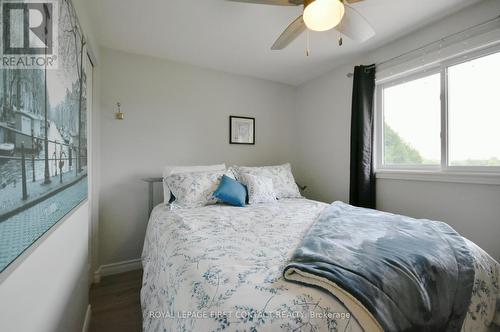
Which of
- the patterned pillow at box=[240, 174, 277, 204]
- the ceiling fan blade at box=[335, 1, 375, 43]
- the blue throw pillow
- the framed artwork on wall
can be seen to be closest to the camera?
Answer: the framed artwork on wall

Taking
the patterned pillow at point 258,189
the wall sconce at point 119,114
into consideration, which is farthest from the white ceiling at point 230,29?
the patterned pillow at point 258,189

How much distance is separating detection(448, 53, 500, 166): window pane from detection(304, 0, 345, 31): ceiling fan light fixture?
1.38m

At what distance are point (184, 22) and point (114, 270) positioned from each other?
8.45 feet

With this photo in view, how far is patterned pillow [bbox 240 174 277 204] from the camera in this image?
7.33 feet

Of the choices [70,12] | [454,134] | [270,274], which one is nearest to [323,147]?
[454,134]

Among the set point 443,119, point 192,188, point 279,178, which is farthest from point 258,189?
point 443,119

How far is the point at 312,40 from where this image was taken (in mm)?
2156

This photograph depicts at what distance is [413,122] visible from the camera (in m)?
2.15

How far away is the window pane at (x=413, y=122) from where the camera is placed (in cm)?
197

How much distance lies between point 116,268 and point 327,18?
2927 mm

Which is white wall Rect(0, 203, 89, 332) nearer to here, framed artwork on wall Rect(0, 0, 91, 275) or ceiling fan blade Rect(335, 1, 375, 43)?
framed artwork on wall Rect(0, 0, 91, 275)

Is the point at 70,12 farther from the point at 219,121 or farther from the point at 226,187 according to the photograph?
the point at 219,121

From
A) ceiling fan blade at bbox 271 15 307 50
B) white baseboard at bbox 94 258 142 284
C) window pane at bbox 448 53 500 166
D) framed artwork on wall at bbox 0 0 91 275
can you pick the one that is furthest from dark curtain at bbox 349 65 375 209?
white baseboard at bbox 94 258 142 284

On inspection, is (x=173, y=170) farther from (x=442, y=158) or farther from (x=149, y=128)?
(x=442, y=158)
